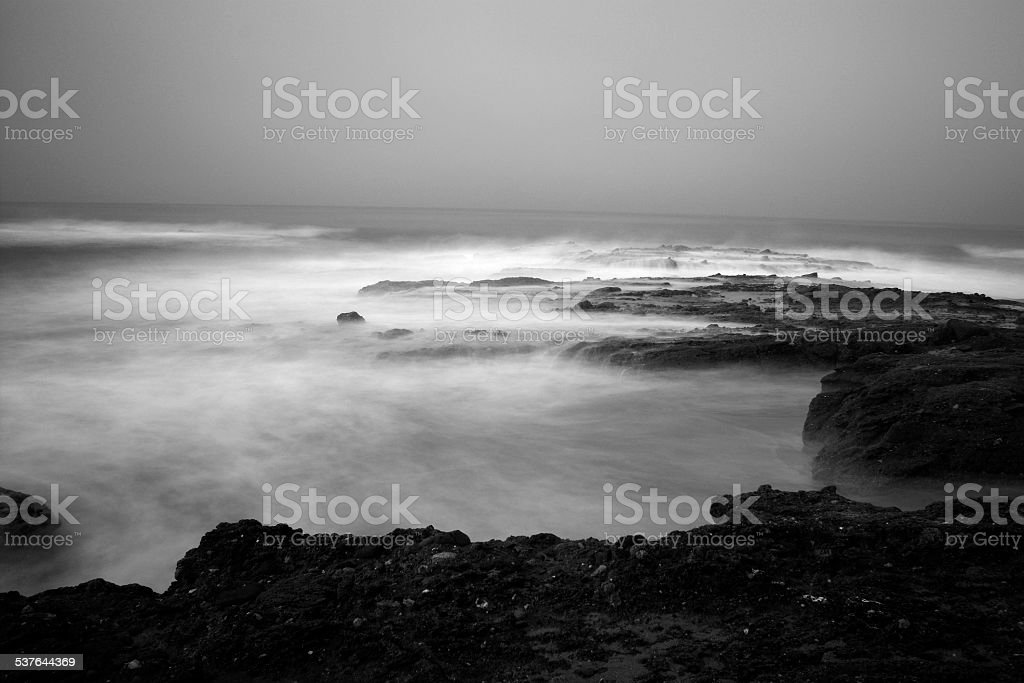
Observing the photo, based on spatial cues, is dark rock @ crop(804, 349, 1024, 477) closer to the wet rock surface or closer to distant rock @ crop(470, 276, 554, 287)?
the wet rock surface

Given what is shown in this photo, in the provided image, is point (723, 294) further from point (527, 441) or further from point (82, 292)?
point (82, 292)

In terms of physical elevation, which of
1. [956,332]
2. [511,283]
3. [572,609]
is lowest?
[572,609]

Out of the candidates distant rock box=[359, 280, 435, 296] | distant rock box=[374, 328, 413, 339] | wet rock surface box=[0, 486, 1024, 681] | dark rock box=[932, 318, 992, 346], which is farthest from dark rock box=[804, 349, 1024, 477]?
distant rock box=[359, 280, 435, 296]

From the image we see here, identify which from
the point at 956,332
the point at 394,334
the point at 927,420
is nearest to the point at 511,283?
the point at 394,334

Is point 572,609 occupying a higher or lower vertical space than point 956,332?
lower

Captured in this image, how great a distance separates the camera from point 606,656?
356 centimetres

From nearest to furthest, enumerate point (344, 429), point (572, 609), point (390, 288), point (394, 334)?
point (572, 609), point (344, 429), point (394, 334), point (390, 288)

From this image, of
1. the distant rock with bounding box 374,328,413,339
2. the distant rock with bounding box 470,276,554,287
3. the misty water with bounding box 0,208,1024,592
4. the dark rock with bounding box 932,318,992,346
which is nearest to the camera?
the misty water with bounding box 0,208,1024,592

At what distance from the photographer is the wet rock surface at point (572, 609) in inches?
136

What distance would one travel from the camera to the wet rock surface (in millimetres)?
3453

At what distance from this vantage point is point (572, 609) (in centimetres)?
397

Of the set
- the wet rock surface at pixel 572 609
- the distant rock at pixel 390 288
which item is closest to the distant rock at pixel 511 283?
the distant rock at pixel 390 288

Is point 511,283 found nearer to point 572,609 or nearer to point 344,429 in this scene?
point 344,429

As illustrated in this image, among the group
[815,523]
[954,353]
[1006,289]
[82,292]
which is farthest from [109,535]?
[1006,289]
